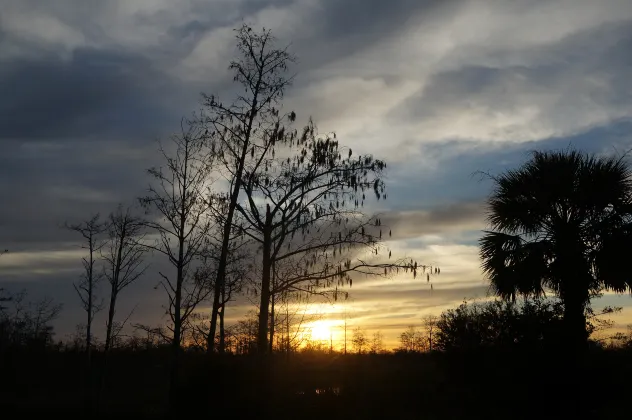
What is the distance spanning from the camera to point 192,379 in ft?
57.9

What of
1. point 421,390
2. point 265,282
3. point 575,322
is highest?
point 265,282

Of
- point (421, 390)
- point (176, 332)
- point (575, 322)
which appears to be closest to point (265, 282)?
point (176, 332)


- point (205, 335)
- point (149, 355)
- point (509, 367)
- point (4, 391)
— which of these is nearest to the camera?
point (509, 367)

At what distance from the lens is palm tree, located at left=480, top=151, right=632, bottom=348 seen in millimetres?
19516

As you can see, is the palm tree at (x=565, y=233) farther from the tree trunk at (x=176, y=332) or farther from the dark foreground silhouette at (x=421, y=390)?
the tree trunk at (x=176, y=332)

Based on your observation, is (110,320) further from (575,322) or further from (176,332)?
(575,322)

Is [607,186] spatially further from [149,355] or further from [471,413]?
[149,355]

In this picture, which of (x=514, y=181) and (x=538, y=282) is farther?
(x=514, y=181)

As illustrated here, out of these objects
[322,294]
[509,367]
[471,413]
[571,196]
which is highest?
[571,196]

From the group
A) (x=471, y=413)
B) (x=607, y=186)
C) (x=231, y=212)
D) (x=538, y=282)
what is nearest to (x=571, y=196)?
(x=607, y=186)

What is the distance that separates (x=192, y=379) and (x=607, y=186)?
1418cm

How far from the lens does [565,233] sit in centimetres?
2064

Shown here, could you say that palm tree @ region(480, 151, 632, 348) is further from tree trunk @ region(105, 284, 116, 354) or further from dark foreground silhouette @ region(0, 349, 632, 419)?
tree trunk @ region(105, 284, 116, 354)

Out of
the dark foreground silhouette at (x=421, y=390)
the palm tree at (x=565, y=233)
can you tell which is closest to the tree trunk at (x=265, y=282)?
the dark foreground silhouette at (x=421, y=390)
